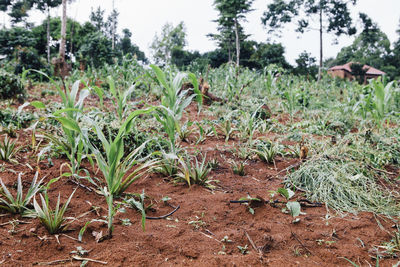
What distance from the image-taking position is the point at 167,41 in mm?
38875

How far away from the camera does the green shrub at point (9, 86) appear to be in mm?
4031

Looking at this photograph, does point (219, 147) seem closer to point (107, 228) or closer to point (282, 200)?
point (282, 200)

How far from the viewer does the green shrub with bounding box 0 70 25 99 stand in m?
4.03

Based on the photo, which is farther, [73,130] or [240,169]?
[240,169]

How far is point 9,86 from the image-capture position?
162 inches

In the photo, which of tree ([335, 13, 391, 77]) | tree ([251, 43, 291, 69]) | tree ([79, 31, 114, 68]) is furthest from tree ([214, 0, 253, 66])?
tree ([335, 13, 391, 77])

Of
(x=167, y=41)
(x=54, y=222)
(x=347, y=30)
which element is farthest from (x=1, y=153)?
(x=167, y=41)

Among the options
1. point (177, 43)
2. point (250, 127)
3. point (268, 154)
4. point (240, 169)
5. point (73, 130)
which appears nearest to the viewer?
point (73, 130)

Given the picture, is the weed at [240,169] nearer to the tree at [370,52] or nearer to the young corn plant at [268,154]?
the young corn plant at [268,154]

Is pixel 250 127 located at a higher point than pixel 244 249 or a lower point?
higher

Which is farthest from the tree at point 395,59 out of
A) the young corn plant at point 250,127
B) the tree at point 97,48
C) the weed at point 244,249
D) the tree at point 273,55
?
the weed at point 244,249

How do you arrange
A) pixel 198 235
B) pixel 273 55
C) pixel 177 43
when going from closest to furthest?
1. pixel 198 235
2. pixel 273 55
3. pixel 177 43

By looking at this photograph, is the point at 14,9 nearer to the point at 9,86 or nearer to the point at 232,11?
Answer: the point at 232,11

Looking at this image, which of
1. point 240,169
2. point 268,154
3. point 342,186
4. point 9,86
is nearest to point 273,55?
point 9,86
